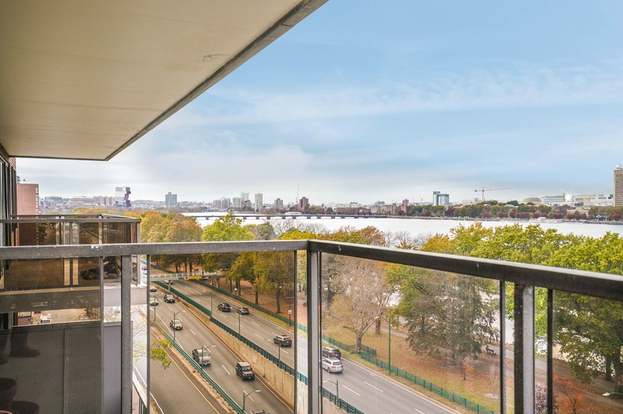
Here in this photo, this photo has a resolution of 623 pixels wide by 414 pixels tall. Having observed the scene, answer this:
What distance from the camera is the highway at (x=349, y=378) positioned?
2053mm

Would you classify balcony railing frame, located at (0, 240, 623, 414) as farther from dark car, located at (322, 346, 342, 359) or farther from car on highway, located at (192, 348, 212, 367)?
car on highway, located at (192, 348, 212, 367)

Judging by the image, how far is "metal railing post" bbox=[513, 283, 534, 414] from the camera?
1604 mm

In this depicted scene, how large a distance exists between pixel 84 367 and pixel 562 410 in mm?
1982

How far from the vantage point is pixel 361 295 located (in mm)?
2432

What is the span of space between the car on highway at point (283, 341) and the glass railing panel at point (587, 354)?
59.5 inches

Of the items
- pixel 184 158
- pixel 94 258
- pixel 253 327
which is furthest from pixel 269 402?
pixel 184 158

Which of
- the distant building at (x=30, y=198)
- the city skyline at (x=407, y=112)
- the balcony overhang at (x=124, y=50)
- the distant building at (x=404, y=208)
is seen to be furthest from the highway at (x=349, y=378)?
the city skyline at (x=407, y=112)

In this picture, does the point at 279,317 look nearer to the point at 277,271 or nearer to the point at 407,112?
the point at 277,271

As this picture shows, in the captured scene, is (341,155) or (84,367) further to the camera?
(341,155)

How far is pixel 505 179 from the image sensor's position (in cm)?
3538

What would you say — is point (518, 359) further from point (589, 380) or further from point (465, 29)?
point (465, 29)

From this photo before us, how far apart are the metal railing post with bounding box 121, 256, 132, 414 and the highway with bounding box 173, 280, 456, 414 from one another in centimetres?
23

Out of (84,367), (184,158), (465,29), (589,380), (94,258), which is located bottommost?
(84,367)

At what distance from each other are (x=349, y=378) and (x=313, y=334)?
0.39 m
